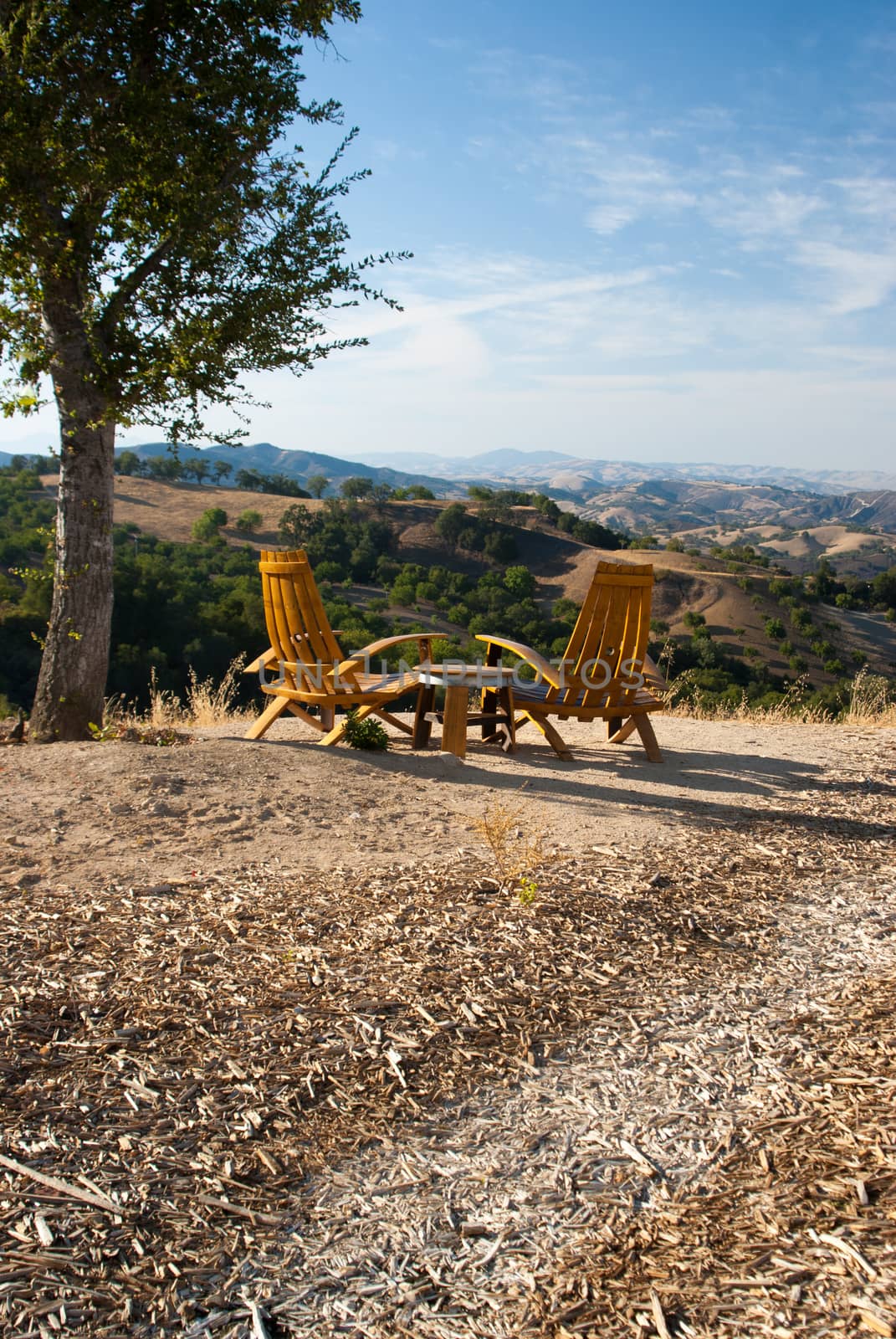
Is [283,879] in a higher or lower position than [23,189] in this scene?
lower

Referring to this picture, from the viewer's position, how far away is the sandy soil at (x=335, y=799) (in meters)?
3.56

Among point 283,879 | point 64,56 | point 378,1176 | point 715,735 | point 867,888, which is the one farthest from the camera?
point 715,735

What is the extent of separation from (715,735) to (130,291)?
5015 mm

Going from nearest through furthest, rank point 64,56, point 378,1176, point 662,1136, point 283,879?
point 378,1176 → point 662,1136 → point 283,879 → point 64,56

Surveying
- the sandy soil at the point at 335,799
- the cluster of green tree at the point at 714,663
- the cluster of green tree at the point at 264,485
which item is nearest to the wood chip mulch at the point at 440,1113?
the sandy soil at the point at 335,799

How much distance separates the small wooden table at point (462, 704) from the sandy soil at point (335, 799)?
141 millimetres

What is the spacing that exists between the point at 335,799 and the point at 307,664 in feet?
4.91

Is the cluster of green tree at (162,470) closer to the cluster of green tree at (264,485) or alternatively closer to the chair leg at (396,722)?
the cluster of green tree at (264,485)

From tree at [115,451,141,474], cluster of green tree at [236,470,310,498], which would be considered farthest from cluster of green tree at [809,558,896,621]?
tree at [115,451,141,474]

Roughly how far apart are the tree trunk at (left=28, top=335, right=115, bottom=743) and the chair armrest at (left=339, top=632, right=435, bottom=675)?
1419 mm

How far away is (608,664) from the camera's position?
19.0ft

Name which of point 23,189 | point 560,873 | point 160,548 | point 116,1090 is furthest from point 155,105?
point 160,548

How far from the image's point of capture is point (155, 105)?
4816 mm

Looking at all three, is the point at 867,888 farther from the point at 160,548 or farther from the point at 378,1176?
the point at 160,548
